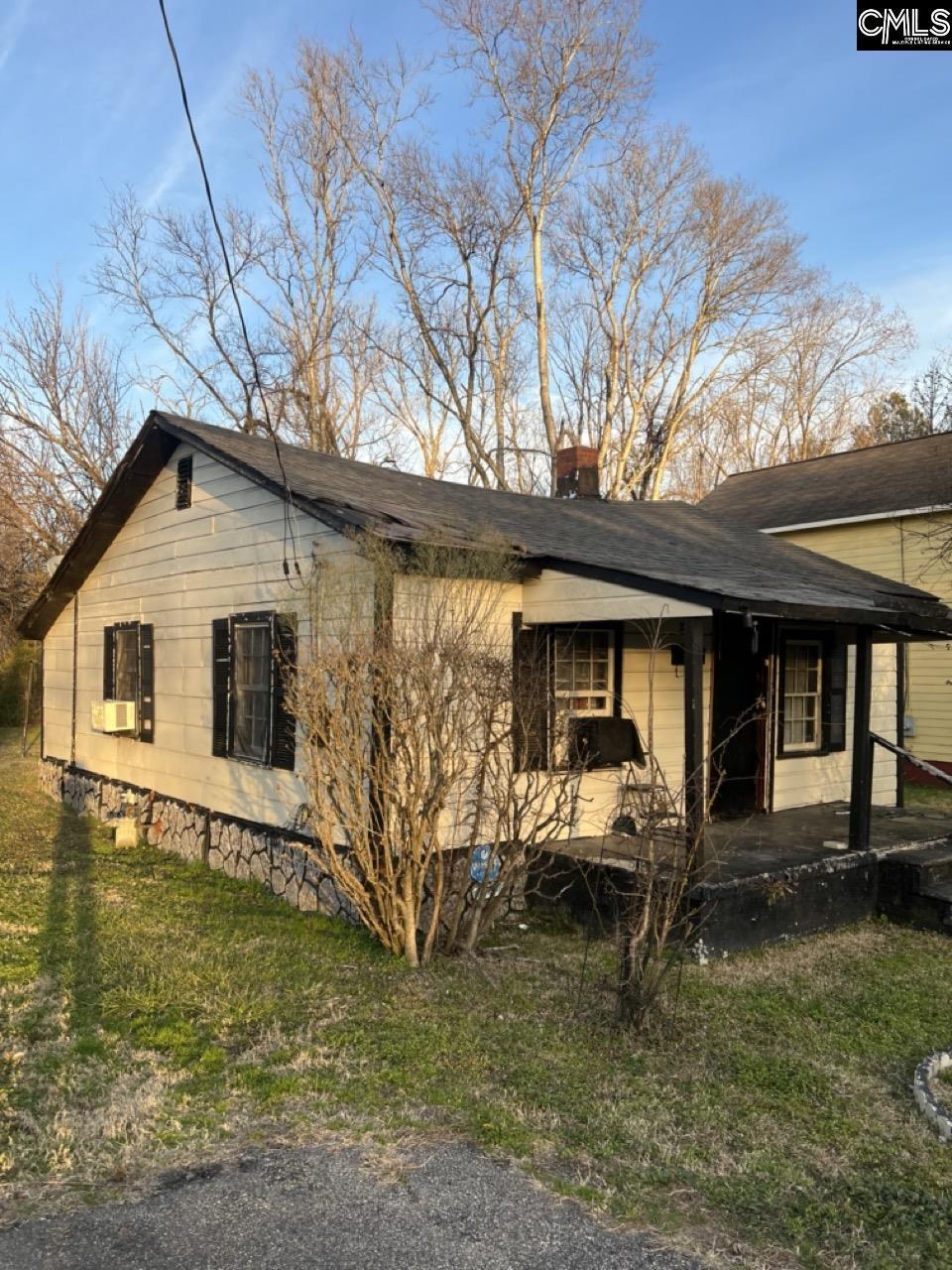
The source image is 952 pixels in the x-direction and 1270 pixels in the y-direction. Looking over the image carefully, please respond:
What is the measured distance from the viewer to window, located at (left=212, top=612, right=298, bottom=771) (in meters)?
7.54

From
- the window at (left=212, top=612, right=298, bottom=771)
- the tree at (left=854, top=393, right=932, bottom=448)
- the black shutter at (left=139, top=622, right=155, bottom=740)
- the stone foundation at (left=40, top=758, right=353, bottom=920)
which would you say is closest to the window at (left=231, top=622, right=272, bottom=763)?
the window at (left=212, top=612, right=298, bottom=771)

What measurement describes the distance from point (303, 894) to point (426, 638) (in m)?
2.66

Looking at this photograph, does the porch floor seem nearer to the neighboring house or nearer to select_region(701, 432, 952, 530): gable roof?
the neighboring house

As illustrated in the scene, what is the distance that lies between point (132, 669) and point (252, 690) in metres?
3.03

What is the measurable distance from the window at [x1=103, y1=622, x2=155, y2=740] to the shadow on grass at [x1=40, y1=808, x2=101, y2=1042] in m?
1.48

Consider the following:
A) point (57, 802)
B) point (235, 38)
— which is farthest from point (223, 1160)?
point (57, 802)

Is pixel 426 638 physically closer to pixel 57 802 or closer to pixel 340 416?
pixel 57 802

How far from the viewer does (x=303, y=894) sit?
717 cm

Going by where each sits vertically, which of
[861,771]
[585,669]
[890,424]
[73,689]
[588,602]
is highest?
[890,424]

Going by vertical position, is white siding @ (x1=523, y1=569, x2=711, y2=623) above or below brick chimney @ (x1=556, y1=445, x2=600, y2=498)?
below

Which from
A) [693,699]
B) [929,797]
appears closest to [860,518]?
[929,797]

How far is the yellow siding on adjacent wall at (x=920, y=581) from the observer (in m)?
14.3

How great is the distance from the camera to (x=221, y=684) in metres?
8.44

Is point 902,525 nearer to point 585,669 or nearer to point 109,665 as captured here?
point 585,669
